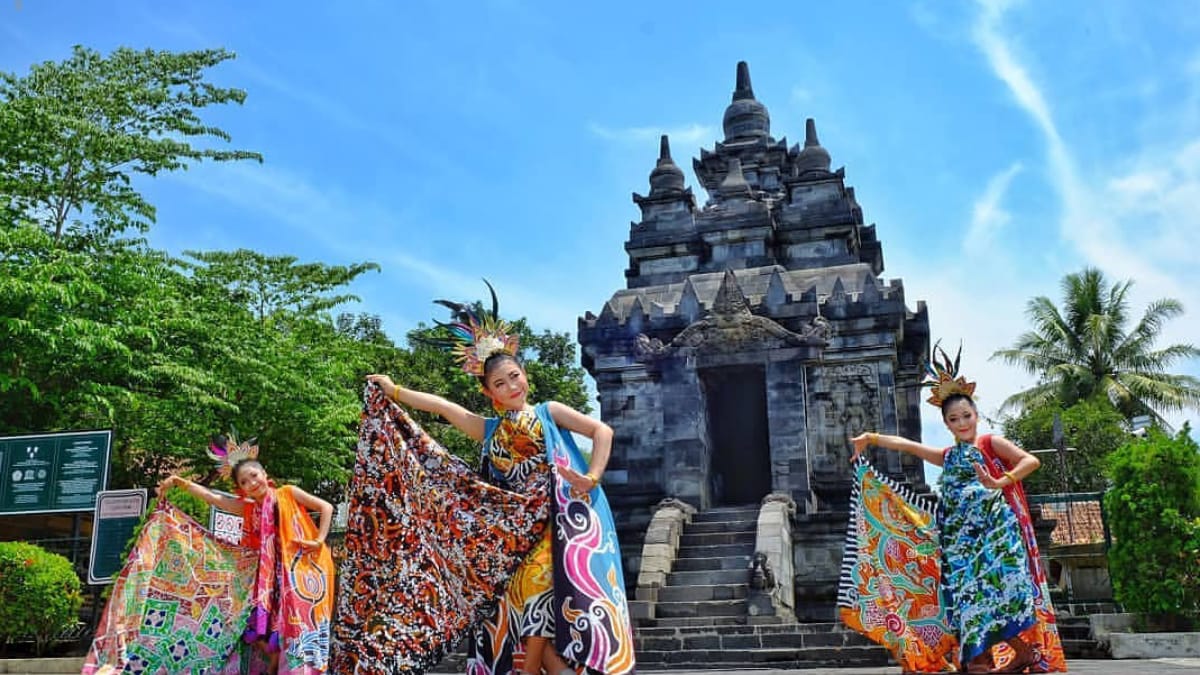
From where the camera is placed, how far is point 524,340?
122 feet

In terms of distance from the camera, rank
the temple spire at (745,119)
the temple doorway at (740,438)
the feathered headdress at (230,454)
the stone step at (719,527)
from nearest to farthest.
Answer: the feathered headdress at (230,454), the stone step at (719,527), the temple doorway at (740,438), the temple spire at (745,119)

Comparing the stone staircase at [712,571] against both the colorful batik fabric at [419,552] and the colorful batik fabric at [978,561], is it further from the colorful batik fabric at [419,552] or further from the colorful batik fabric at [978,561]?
the colorful batik fabric at [419,552]

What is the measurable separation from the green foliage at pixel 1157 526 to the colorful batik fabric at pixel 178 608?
9856 mm

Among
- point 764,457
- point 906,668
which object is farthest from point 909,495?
point 764,457

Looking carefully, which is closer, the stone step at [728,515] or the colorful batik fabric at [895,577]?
the colorful batik fabric at [895,577]

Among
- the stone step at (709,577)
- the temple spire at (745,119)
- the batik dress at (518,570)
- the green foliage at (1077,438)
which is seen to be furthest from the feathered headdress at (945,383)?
the green foliage at (1077,438)

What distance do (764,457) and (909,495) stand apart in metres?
10.7

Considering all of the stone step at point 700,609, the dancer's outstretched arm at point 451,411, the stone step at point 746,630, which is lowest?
the stone step at point 746,630

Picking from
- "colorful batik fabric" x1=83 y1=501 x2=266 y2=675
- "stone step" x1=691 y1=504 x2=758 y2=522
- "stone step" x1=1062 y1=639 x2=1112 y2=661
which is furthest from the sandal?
"stone step" x1=691 y1=504 x2=758 y2=522

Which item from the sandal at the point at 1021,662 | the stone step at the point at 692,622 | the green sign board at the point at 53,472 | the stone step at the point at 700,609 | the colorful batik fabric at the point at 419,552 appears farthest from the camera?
the green sign board at the point at 53,472

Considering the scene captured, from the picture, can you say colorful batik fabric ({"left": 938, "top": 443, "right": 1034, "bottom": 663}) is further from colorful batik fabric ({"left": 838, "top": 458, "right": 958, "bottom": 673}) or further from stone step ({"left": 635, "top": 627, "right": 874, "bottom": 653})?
stone step ({"left": 635, "top": 627, "right": 874, "bottom": 653})

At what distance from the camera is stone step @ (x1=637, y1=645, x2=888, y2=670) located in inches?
442

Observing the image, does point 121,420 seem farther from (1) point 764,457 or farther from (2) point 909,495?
(2) point 909,495

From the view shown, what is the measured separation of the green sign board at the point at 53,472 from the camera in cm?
1460
